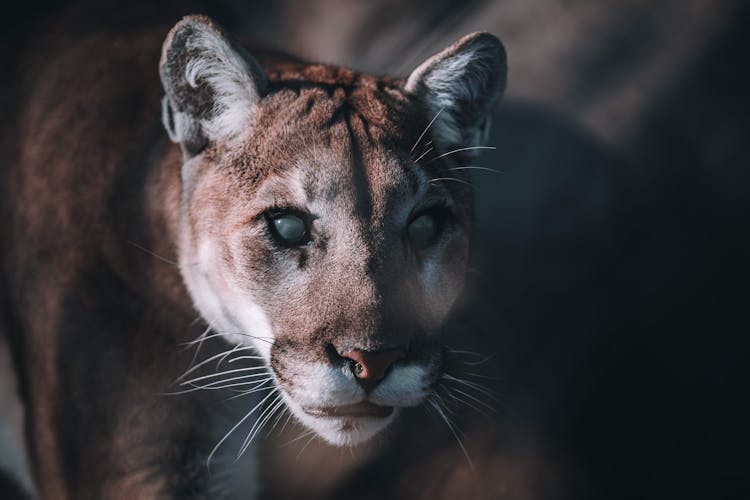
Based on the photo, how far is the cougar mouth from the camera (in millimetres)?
1518

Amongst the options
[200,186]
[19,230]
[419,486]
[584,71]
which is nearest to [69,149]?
[19,230]

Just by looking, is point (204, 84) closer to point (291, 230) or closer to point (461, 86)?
point (291, 230)

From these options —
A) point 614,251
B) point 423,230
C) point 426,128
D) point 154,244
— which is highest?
point 426,128

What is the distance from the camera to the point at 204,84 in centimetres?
170

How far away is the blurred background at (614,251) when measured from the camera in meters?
2.13

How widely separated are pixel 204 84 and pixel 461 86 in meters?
0.52

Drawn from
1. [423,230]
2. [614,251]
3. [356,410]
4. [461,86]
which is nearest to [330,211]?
[423,230]

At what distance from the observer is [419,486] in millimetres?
2129

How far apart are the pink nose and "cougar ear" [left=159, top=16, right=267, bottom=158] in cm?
54

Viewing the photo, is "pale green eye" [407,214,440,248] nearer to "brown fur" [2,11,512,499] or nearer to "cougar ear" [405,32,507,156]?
"brown fur" [2,11,512,499]

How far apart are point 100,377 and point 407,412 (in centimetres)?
74

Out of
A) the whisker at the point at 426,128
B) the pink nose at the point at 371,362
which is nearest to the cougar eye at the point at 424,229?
the whisker at the point at 426,128

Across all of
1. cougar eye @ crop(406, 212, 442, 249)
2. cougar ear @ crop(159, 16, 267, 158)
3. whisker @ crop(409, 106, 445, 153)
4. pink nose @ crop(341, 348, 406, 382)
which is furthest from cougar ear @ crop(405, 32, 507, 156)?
pink nose @ crop(341, 348, 406, 382)

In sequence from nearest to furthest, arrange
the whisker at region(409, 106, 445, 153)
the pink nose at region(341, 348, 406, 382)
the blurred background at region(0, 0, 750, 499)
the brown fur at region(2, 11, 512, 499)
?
the pink nose at region(341, 348, 406, 382) → the brown fur at region(2, 11, 512, 499) → the whisker at region(409, 106, 445, 153) → the blurred background at region(0, 0, 750, 499)
